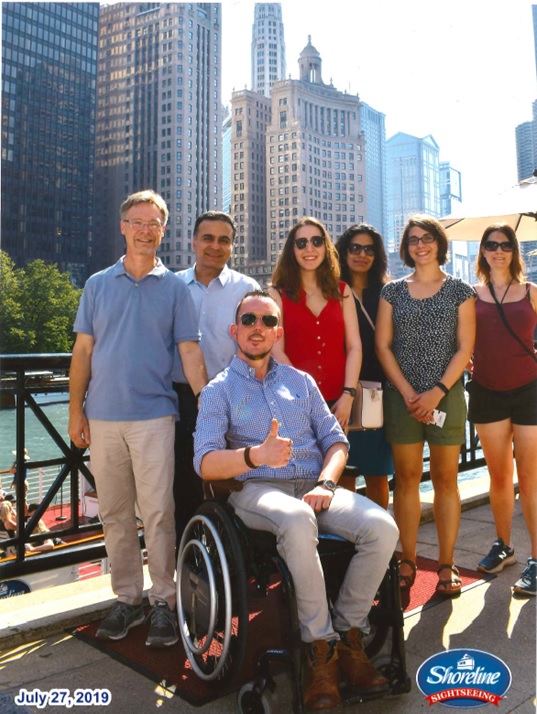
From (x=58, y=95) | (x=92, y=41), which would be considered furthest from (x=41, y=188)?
(x=92, y=41)

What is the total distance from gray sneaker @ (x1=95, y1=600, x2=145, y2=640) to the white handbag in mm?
1286

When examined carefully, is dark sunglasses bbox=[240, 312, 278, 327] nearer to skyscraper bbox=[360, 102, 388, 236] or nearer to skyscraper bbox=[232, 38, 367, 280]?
skyscraper bbox=[232, 38, 367, 280]

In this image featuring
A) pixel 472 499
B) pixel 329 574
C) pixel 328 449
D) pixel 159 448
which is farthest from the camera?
pixel 472 499

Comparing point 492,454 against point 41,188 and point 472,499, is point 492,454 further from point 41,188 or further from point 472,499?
point 41,188

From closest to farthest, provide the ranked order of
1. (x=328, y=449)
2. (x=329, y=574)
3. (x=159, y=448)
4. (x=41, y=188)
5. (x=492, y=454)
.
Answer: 1. (x=329, y=574)
2. (x=328, y=449)
3. (x=159, y=448)
4. (x=492, y=454)
5. (x=41, y=188)

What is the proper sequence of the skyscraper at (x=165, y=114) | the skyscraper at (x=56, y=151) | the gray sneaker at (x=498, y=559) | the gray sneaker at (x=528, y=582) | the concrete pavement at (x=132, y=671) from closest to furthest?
the concrete pavement at (x=132, y=671) → the gray sneaker at (x=528, y=582) → the gray sneaker at (x=498, y=559) → the skyscraper at (x=56, y=151) → the skyscraper at (x=165, y=114)

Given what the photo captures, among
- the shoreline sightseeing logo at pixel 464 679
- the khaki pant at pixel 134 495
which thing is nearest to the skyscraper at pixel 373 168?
the khaki pant at pixel 134 495

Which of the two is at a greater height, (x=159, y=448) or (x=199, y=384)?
(x=199, y=384)

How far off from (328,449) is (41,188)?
7848 cm

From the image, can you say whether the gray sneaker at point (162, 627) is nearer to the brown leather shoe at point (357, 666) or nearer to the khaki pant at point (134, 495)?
the khaki pant at point (134, 495)

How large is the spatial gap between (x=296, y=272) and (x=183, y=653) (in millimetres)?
1759

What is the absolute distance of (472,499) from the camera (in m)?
4.46

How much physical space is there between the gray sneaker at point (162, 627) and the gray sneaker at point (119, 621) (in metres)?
0.08

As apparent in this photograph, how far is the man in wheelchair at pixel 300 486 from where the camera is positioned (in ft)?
6.04
